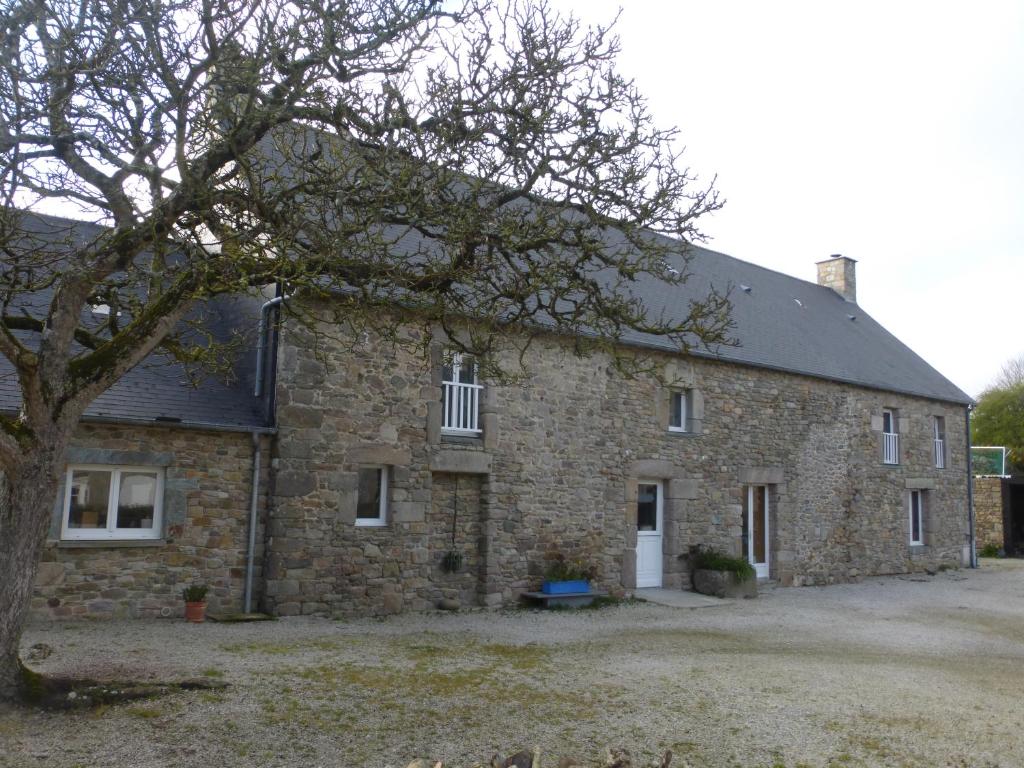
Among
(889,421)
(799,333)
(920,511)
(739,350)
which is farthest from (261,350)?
(920,511)

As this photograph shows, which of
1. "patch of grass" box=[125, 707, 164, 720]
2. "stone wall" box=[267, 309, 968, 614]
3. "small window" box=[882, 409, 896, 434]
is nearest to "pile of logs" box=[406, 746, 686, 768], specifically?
"patch of grass" box=[125, 707, 164, 720]

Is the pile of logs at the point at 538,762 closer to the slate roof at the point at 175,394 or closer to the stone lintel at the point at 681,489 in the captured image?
the slate roof at the point at 175,394

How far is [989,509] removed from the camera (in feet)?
79.6

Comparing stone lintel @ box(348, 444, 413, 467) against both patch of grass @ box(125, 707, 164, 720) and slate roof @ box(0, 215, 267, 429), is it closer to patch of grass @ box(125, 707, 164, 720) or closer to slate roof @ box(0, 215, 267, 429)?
slate roof @ box(0, 215, 267, 429)

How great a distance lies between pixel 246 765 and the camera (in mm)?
4621

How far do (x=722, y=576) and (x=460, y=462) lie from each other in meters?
4.64

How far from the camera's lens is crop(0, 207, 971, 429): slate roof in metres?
9.16

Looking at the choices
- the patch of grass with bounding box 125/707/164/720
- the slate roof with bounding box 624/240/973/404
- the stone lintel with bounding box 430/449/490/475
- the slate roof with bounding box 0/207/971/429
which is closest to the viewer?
the patch of grass with bounding box 125/707/164/720

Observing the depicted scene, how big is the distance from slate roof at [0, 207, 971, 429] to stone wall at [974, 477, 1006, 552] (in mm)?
5575

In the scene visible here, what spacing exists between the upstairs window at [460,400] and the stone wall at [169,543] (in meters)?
2.43

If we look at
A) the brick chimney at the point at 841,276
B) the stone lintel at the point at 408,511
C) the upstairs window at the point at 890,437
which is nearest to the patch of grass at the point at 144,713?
the stone lintel at the point at 408,511

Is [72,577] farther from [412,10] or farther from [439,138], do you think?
[412,10]

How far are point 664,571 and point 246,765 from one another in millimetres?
9272

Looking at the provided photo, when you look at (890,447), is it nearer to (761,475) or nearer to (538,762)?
(761,475)
